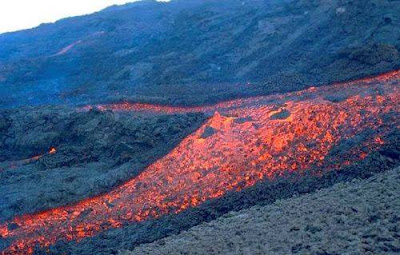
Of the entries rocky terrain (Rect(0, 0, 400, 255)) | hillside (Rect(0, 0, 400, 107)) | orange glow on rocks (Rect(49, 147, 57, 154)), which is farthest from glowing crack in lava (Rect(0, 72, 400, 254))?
hillside (Rect(0, 0, 400, 107))

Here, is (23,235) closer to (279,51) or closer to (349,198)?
(349,198)

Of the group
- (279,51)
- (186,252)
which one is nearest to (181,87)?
(279,51)

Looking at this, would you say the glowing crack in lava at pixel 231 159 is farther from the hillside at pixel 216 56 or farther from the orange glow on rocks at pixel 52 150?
the hillside at pixel 216 56

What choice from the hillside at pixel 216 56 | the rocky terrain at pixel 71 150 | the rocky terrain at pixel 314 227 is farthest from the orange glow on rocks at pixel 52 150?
the rocky terrain at pixel 314 227

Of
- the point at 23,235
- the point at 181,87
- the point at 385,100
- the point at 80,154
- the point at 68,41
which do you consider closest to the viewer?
the point at 23,235

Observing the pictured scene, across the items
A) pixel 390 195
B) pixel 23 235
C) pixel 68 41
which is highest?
pixel 68 41

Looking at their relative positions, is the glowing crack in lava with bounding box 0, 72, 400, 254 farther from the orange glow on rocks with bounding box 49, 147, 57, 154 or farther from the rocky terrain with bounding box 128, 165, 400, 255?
the orange glow on rocks with bounding box 49, 147, 57, 154

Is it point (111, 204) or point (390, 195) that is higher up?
point (390, 195)

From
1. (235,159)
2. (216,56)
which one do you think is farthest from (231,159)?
(216,56)
